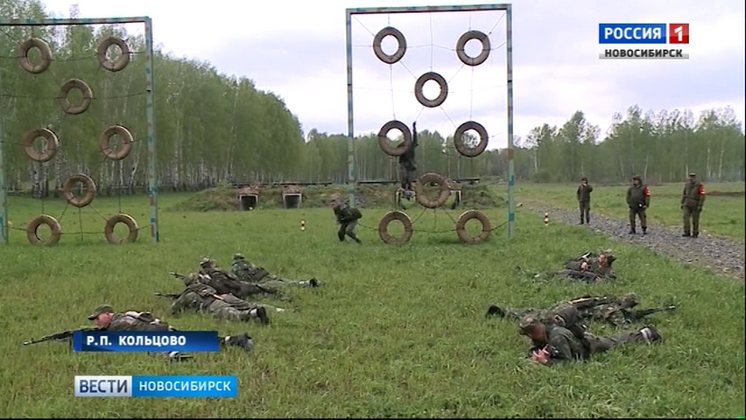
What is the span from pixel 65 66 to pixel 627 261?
27720 millimetres

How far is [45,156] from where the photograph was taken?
14.4 metres

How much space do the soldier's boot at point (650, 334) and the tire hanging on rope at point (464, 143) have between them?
28.3 feet

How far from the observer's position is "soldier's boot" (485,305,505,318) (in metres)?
6.49

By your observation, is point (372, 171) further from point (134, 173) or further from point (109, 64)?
point (109, 64)

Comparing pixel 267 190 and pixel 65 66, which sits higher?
pixel 65 66

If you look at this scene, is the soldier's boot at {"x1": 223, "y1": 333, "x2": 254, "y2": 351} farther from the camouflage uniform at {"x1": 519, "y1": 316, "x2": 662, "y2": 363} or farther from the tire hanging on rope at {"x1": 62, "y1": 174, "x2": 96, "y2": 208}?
the tire hanging on rope at {"x1": 62, "y1": 174, "x2": 96, "y2": 208}

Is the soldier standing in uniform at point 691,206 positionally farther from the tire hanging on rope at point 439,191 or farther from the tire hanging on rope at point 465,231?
the tire hanging on rope at point 439,191

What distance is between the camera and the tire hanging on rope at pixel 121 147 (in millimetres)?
14312

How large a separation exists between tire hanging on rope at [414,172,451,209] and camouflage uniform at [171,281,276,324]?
24.5 ft

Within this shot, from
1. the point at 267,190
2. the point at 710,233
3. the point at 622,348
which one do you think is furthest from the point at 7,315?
the point at 267,190

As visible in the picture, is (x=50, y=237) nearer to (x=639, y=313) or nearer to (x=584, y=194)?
(x=639, y=313)

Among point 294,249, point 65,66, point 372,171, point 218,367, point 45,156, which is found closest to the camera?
point 218,367

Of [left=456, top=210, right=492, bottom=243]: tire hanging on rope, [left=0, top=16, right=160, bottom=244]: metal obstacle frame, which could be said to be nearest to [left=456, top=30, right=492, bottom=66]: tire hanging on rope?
[left=456, top=210, right=492, bottom=243]: tire hanging on rope
